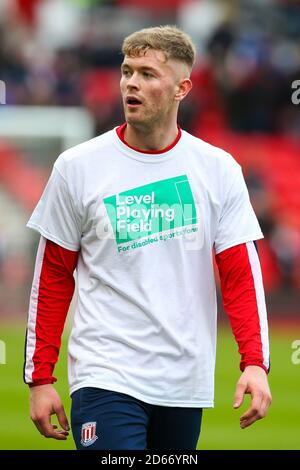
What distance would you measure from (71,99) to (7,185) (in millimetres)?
3146

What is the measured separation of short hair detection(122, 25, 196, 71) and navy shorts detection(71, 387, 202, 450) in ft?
5.06

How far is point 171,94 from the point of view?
234 inches

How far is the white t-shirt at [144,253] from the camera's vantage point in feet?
18.7

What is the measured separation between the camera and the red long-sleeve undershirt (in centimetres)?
576

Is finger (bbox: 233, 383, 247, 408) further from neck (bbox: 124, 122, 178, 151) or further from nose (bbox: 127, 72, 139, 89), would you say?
nose (bbox: 127, 72, 139, 89)

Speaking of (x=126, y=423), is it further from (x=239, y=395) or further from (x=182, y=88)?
(x=182, y=88)

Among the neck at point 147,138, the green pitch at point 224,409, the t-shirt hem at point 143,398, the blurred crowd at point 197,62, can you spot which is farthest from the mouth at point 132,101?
the blurred crowd at point 197,62

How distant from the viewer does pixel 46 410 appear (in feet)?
18.5

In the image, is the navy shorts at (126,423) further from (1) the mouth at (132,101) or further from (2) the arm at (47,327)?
(1) the mouth at (132,101)

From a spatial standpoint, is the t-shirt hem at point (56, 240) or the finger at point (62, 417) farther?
the t-shirt hem at point (56, 240)

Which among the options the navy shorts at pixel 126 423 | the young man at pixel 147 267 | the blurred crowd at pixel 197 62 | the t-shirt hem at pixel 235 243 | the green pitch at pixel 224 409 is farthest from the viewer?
the blurred crowd at pixel 197 62
